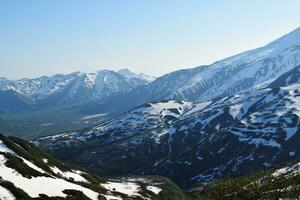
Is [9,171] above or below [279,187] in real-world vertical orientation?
above

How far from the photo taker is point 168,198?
159 meters

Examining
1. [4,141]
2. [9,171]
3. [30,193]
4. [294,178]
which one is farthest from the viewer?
[4,141]

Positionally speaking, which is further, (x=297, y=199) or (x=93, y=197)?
(x=93, y=197)

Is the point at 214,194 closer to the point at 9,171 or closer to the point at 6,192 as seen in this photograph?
the point at 6,192

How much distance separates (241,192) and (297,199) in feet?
31.8

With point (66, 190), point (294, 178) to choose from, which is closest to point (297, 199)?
point (294, 178)

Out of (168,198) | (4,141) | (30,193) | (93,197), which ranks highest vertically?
(4,141)

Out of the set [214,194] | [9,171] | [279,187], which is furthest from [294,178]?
[9,171]

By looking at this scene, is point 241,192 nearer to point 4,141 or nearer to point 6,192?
point 6,192

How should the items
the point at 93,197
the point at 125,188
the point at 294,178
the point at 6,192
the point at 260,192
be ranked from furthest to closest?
1. the point at 125,188
2. the point at 93,197
3. the point at 6,192
4. the point at 294,178
5. the point at 260,192

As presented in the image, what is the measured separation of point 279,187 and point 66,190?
51.1 meters

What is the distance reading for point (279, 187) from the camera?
59062 millimetres

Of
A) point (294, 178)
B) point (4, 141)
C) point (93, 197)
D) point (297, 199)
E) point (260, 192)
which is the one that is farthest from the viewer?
point (4, 141)

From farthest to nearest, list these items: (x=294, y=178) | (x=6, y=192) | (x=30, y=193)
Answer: (x=30, y=193) → (x=6, y=192) → (x=294, y=178)
